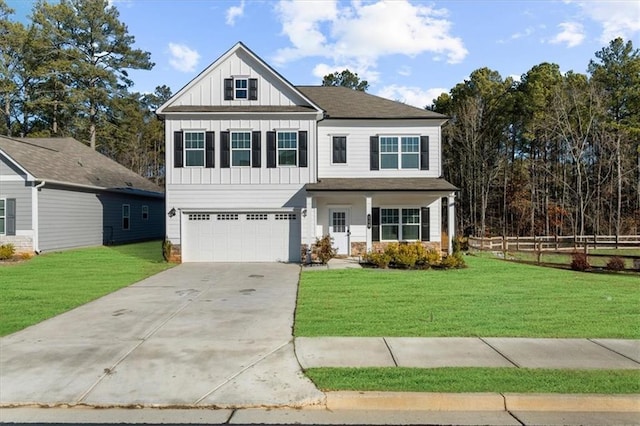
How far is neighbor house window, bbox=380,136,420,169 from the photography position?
1912 centimetres

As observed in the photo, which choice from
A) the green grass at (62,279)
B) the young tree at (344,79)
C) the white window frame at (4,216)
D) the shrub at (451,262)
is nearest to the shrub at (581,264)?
the shrub at (451,262)

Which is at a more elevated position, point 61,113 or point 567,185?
point 61,113

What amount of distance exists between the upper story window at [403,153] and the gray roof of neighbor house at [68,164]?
1532cm

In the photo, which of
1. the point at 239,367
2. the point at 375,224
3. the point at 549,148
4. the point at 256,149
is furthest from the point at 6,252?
the point at 549,148

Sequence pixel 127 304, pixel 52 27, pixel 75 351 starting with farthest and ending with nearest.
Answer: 1. pixel 52 27
2. pixel 127 304
3. pixel 75 351

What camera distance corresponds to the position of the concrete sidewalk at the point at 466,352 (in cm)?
578

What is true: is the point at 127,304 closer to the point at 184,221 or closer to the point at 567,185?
the point at 184,221

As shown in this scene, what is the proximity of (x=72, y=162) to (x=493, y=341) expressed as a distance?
25566 mm

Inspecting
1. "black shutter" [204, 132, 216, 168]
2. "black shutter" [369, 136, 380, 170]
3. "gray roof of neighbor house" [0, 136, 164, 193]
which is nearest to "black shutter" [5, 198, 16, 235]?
"gray roof of neighbor house" [0, 136, 164, 193]

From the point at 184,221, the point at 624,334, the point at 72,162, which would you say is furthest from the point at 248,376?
the point at 72,162

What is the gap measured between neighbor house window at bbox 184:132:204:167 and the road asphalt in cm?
945

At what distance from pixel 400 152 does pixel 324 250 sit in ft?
19.0

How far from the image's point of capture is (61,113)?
41.2m

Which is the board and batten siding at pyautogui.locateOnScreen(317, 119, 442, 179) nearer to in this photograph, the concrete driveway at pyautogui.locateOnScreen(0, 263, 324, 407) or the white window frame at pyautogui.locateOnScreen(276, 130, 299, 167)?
the white window frame at pyautogui.locateOnScreen(276, 130, 299, 167)
